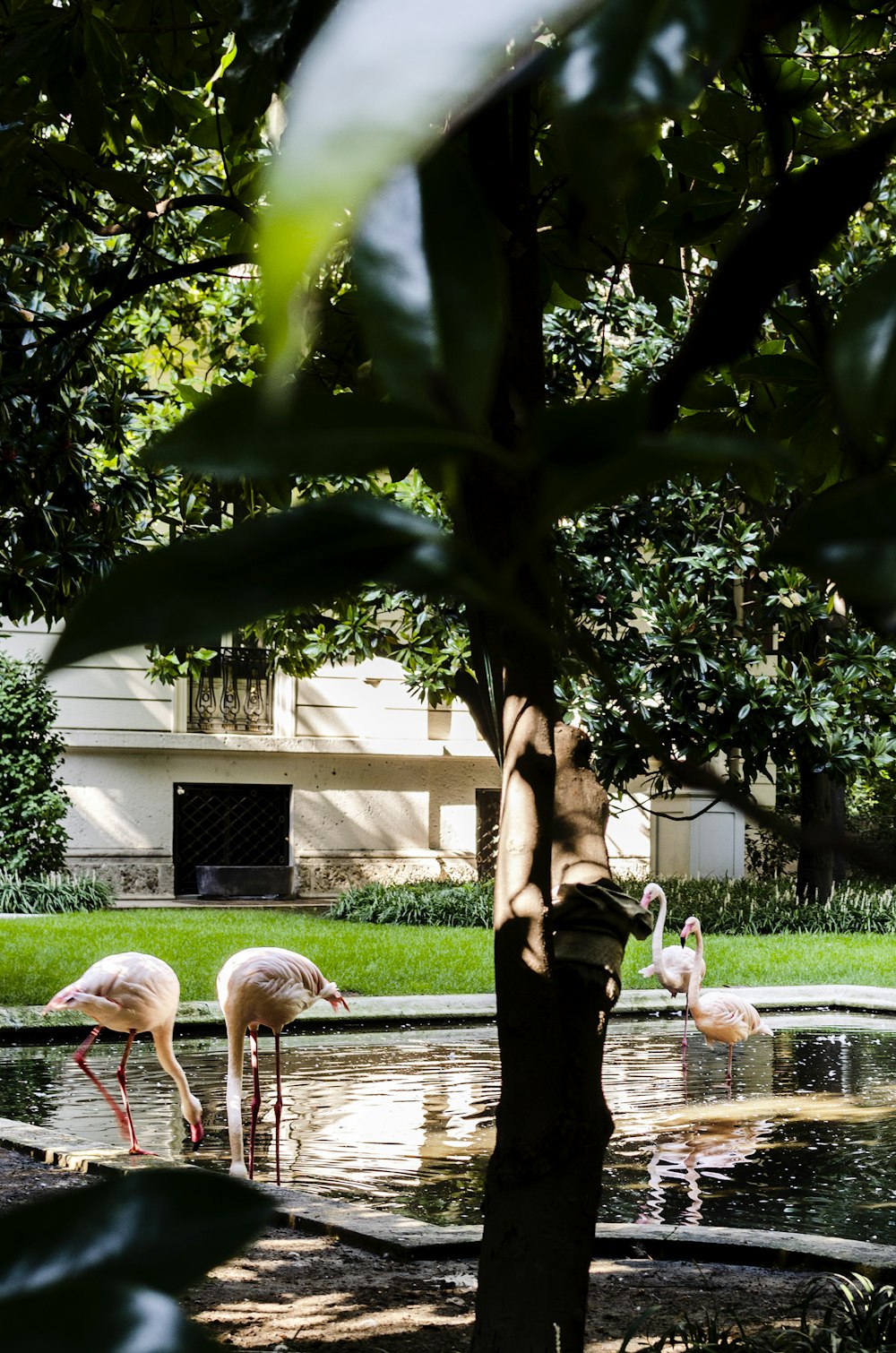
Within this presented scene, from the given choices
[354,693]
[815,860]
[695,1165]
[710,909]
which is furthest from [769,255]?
[354,693]

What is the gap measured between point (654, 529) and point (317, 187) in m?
14.8

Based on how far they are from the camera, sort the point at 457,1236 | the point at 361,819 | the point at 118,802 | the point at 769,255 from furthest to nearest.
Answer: the point at 361,819 → the point at 118,802 → the point at 457,1236 → the point at 769,255

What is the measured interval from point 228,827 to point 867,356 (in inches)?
841

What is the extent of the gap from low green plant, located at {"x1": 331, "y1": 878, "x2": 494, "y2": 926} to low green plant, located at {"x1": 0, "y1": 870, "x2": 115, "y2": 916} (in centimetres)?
282

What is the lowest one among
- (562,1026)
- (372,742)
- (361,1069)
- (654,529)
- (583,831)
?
(361,1069)

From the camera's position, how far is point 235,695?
69.4 feet

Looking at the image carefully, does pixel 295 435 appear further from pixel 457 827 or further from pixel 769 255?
pixel 457 827

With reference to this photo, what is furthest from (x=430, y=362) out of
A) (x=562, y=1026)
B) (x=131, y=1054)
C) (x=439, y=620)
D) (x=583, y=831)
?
(x=439, y=620)

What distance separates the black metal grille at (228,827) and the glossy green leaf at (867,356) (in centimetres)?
2110

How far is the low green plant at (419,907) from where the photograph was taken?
55.5 feet

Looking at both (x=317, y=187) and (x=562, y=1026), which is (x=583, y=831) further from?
(x=317, y=187)

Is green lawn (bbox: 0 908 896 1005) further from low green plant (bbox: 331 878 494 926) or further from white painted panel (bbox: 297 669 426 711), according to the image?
white painted panel (bbox: 297 669 426 711)

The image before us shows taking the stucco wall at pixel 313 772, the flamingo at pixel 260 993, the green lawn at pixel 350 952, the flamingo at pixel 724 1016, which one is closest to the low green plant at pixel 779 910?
the green lawn at pixel 350 952

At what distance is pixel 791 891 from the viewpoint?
1927 centimetres
